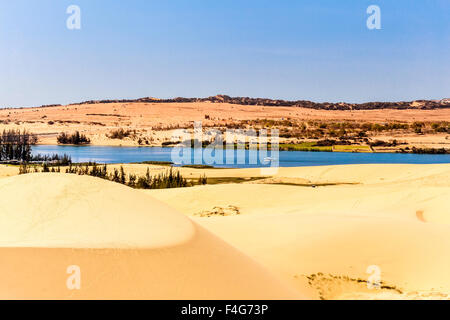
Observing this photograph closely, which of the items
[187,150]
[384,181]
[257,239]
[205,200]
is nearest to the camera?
[257,239]

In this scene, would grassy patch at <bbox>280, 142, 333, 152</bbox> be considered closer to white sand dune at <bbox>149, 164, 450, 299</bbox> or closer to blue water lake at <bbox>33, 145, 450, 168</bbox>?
blue water lake at <bbox>33, 145, 450, 168</bbox>

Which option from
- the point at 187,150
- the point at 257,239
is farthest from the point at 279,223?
the point at 187,150

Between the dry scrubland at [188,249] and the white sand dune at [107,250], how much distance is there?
0.7 inches

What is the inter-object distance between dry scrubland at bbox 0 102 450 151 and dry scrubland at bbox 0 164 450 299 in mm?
46656

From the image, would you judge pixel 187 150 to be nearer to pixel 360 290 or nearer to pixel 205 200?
pixel 205 200

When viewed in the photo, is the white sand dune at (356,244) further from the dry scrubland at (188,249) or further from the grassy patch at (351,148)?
the grassy patch at (351,148)

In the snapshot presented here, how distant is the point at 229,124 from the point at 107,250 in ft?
255

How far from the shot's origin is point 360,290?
9211mm

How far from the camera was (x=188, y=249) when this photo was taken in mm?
7918

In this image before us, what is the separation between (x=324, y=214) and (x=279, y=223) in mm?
2226

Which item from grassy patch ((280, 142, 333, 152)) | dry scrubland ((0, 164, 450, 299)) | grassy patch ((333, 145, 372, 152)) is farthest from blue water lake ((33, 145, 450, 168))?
dry scrubland ((0, 164, 450, 299))

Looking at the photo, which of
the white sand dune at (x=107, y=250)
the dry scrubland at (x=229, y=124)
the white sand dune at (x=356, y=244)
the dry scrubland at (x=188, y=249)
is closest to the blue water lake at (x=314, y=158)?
the dry scrubland at (x=229, y=124)

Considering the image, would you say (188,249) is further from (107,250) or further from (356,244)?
(356,244)

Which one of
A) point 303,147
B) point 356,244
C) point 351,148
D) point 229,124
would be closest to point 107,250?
point 356,244
